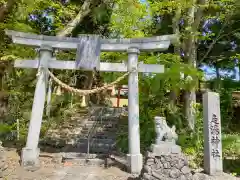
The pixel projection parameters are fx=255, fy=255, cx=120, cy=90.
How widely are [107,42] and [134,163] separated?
427 centimetres

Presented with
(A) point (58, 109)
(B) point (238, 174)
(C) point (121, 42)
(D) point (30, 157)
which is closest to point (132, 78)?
(C) point (121, 42)

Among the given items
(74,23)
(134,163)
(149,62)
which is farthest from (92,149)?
(74,23)

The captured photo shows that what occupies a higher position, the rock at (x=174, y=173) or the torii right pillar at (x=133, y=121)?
the torii right pillar at (x=133, y=121)

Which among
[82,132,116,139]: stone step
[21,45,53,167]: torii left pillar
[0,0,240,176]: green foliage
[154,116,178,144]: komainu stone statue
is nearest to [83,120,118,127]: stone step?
[82,132,116,139]: stone step

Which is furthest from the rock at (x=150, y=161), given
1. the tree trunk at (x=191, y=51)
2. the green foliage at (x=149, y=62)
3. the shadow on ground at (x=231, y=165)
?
the tree trunk at (x=191, y=51)

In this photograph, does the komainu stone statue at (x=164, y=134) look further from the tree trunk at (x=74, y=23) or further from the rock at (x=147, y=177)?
the tree trunk at (x=74, y=23)

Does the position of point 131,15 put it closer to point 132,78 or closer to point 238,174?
point 132,78

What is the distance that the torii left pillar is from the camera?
8.25m

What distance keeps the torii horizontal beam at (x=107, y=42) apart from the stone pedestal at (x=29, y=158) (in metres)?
3.65

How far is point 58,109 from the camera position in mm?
15141

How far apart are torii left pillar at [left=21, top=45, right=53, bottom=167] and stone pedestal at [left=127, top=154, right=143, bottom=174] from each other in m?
3.03

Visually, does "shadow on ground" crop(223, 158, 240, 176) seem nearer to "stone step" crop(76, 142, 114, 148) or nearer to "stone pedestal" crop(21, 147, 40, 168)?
"stone step" crop(76, 142, 114, 148)

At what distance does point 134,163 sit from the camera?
315 inches

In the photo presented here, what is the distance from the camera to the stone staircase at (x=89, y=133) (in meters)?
11.0
